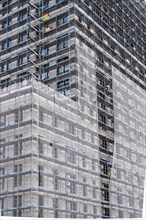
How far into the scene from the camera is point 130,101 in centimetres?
1132

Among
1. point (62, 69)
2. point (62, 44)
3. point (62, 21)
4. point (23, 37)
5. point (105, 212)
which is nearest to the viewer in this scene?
point (105, 212)

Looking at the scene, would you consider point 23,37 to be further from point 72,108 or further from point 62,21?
point 72,108

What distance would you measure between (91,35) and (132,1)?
282 centimetres

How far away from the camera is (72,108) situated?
8766mm

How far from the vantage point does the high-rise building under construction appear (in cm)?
784

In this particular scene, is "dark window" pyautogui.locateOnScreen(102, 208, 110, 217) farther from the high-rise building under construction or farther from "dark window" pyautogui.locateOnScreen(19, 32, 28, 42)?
"dark window" pyautogui.locateOnScreen(19, 32, 28, 42)

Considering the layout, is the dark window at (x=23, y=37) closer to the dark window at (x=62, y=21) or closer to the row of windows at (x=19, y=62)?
the row of windows at (x=19, y=62)

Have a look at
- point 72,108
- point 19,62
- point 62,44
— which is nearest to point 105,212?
point 72,108

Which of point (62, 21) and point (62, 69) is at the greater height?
point (62, 21)

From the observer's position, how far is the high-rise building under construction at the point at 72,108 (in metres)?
7.84

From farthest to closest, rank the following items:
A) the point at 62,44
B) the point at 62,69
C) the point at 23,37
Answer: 1. the point at 23,37
2. the point at 62,44
3. the point at 62,69

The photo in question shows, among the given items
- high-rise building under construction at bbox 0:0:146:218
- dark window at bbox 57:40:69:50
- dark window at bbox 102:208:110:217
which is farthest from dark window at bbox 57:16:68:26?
dark window at bbox 102:208:110:217

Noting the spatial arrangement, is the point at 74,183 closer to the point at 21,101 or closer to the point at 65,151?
the point at 65,151

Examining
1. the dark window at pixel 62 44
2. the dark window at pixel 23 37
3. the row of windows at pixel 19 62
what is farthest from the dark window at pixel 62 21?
the row of windows at pixel 19 62
